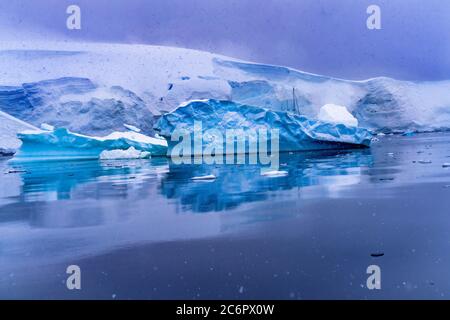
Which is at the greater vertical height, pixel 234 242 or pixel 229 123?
pixel 229 123

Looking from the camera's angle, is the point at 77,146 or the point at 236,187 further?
the point at 77,146

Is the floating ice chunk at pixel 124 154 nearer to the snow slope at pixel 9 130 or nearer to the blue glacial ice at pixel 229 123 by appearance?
the blue glacial ice at pixel 229 123

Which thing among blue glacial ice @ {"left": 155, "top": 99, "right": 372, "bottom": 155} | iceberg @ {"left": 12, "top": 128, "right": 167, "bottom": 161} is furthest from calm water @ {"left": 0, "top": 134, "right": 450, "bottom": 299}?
iceberg @ {"left": 12, "top": 128, "right": 167, "bottom": 161}

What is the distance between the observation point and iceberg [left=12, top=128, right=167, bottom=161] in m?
14.1

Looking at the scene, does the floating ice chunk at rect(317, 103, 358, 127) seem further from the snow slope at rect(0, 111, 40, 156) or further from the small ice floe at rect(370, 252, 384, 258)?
the small ice floe at rect(370, 252, 384, 258)

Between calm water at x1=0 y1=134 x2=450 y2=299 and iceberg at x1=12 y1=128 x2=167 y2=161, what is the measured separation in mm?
9160

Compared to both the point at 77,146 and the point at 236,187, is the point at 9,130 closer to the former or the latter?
the point at 77,146

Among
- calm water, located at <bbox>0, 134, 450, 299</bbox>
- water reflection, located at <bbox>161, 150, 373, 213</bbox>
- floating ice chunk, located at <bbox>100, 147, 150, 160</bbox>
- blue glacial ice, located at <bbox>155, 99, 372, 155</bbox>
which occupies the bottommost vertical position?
calm water, located at <bbox>0, 134, 450, 299</bbox>

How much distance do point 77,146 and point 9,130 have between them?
5212 mm

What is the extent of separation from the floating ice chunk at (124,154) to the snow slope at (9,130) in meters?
5.16

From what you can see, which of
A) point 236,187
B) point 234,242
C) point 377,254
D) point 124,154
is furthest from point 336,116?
point 377,254

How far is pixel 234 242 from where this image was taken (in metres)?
2.87

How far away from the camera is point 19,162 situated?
14.6m

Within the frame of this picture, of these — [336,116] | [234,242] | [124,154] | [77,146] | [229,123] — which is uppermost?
[336,116]
